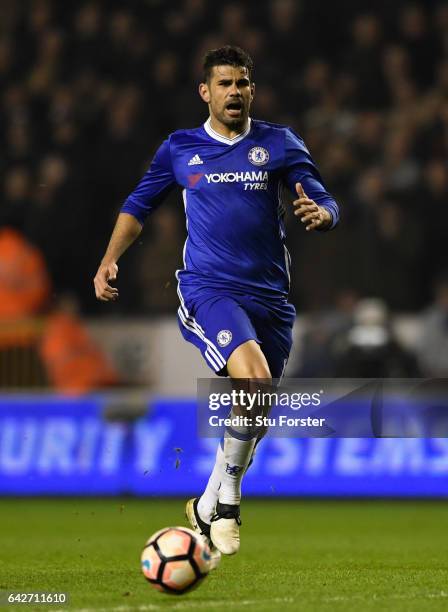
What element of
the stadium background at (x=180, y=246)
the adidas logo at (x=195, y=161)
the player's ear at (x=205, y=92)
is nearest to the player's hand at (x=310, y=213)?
the adidas logo at (x=195, y=161)

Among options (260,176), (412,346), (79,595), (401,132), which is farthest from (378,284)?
(79,595)

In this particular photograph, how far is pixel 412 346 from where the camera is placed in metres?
12.5

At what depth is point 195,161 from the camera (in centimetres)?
660

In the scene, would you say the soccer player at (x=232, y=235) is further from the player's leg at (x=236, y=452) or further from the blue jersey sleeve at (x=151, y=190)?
the blue jersey sleeve at (x=151, y=190)

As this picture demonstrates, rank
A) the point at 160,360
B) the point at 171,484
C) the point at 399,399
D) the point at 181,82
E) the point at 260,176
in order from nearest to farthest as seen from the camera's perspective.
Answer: the point at 260,176, the point at 399,399, the point at 171,484, the point at 160,360, the point at 181,82

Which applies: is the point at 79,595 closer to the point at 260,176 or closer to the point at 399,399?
the point at 260,176

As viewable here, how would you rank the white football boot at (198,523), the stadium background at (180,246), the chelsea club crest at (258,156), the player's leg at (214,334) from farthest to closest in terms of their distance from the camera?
the stadium background at (180,246) < the white football boot at (198,523) < the chelsea club crest at (258,156) < the player's leg at (214,334)

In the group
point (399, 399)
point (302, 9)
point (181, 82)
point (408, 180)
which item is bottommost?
point (399, 399)

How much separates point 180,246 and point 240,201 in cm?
580

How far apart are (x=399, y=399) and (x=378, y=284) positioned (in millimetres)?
2735

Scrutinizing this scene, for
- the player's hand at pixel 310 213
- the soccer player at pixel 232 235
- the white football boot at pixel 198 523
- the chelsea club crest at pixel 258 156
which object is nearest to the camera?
the player's hand at pixel 310 213

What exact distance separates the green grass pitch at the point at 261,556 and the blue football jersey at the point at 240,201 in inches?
57.4

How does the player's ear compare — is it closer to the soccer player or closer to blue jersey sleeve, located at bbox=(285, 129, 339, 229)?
the soccer player

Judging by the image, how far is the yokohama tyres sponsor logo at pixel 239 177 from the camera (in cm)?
649
